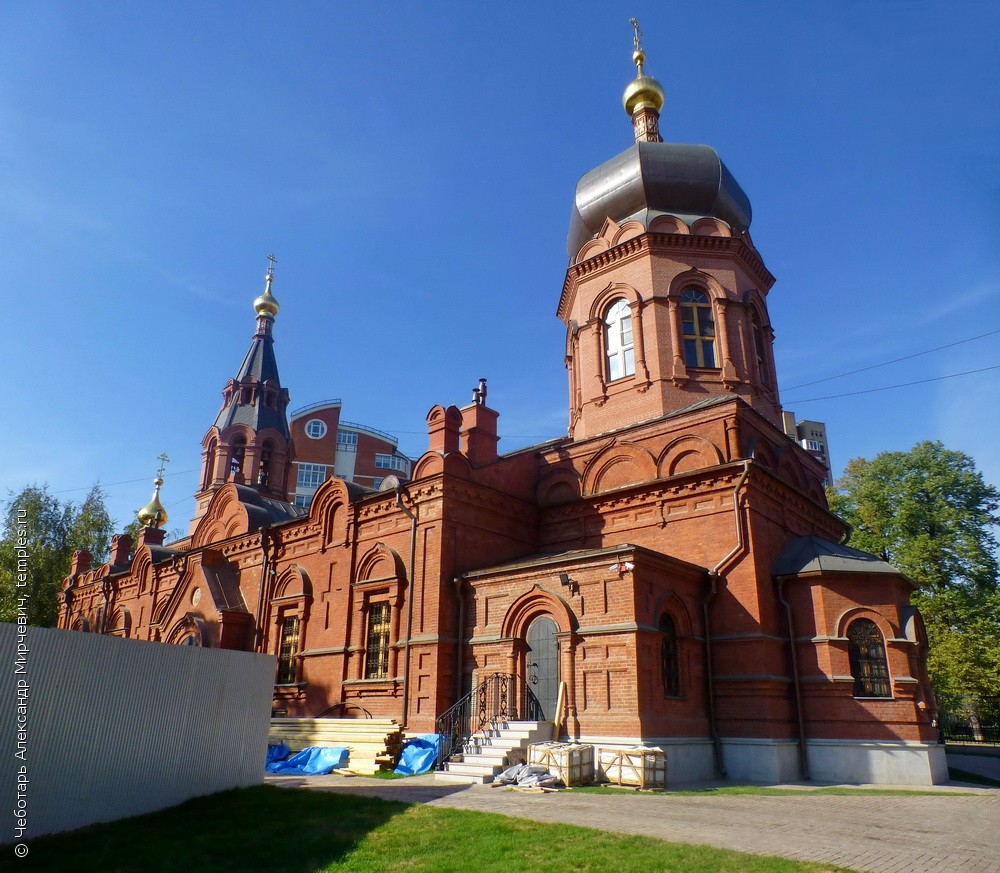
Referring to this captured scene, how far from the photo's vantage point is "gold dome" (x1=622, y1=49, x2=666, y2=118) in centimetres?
2392

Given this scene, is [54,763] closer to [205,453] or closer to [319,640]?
[319,640]

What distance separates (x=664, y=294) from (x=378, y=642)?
37.2 feet

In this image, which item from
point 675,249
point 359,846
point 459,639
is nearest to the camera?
point 359,846

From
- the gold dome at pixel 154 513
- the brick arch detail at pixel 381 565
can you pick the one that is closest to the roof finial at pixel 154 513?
the gold dome at pixel 154 513

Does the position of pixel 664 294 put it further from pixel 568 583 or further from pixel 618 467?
pixel 568 583

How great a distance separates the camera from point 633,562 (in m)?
13.5

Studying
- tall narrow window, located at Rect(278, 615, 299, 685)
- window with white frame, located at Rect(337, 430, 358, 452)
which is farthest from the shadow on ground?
window with white frame, located at Rect(337, 430, 358, 452)

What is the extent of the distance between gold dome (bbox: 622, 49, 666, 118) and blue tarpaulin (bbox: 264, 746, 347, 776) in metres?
20.5

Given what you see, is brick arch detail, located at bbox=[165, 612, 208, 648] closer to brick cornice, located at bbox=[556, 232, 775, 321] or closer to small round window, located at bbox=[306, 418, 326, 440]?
brick cornice, located at bbox=[556, 232, 775, 321]

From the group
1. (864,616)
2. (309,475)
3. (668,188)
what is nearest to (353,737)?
(864,616)

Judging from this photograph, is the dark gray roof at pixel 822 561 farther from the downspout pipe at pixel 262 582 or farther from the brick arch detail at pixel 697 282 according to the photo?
the downspout pipe at pixel 262 582

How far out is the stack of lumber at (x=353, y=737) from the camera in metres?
13.9

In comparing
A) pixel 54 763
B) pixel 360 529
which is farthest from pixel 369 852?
pixel 360 529

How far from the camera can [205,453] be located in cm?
3081
